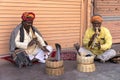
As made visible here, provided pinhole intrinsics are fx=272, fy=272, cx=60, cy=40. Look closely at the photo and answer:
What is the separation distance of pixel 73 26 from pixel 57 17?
69 cm

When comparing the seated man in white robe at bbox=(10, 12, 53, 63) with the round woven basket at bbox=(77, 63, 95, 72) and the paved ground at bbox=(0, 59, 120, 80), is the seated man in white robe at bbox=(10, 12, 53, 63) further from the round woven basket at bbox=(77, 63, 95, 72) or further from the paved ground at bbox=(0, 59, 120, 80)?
the round woven basket at bbox=(77, 63, 95, 72)

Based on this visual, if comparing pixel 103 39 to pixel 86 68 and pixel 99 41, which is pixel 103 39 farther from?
pixel 86 68

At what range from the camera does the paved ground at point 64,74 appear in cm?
541

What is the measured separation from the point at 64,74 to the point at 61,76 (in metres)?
0.16

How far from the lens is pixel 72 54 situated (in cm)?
732

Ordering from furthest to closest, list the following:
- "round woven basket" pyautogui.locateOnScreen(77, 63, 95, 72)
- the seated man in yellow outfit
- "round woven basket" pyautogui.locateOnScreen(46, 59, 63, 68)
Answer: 1. the seated man in yellow outfit
2. "round woven basket" pyautogui.locateOnScreen(77, 63, 95, 72)
3. "round woven basket" pyautogui.locateOnScreen(46, 59, 63, 68)

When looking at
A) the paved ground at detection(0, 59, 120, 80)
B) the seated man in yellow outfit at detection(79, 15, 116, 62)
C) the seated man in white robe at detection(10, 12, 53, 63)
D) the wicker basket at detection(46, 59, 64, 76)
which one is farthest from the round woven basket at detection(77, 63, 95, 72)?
the seated man in white robe at detection(10, 12, 53, 63)

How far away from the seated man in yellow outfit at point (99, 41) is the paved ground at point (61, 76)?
29 cm

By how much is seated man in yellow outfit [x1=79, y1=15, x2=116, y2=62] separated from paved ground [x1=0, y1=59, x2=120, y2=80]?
292mm

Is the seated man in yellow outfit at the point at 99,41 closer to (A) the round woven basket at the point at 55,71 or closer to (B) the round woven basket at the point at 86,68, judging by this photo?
(B) the round woven basket at the point at 86,68

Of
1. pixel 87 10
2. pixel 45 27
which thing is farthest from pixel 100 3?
pixel 45 27

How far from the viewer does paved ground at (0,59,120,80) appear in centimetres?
541

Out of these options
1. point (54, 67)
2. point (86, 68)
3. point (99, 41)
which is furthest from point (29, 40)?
point (99, 41)

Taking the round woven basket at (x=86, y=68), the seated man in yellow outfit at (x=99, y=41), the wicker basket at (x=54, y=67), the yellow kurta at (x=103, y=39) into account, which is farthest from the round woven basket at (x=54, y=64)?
the yellow kurta at (x=103, y=39)
